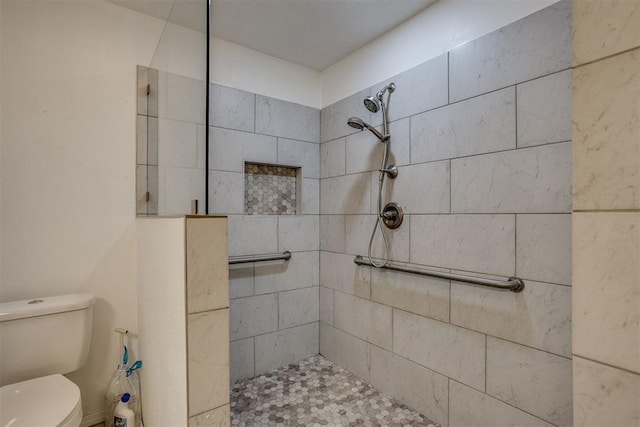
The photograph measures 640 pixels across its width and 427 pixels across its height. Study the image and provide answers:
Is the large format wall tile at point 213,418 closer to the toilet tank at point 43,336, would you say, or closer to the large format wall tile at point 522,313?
the toilet tank at point 43,336

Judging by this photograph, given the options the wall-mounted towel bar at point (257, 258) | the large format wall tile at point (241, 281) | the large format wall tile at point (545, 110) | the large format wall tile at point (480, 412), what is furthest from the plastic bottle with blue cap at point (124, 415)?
the large format wall tile at point (545, 110)

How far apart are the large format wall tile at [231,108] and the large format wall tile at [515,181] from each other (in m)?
1.37

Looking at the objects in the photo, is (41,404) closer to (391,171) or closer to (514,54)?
(391,171)

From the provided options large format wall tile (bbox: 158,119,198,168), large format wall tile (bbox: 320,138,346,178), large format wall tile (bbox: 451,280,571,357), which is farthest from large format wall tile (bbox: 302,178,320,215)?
large format wall tile (bbox: 451,280,571,357)

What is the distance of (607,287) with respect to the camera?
1.61ft

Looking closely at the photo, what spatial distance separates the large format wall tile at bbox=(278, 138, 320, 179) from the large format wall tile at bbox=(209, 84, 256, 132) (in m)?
0.27

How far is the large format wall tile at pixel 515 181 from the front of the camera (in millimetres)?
1197

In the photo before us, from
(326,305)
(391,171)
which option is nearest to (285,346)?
(326,305)

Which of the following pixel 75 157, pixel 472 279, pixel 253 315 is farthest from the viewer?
pixel 253 315

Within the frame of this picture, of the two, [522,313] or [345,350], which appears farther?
[345,350]

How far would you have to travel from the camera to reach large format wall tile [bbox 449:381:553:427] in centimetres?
130

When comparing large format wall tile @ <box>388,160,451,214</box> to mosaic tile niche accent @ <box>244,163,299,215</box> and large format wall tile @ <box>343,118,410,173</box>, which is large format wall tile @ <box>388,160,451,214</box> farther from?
mosaic tile niche accent @ <box>244,163,299,215</box>

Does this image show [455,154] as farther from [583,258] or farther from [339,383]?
[339,383]

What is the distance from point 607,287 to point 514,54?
1227 mm
